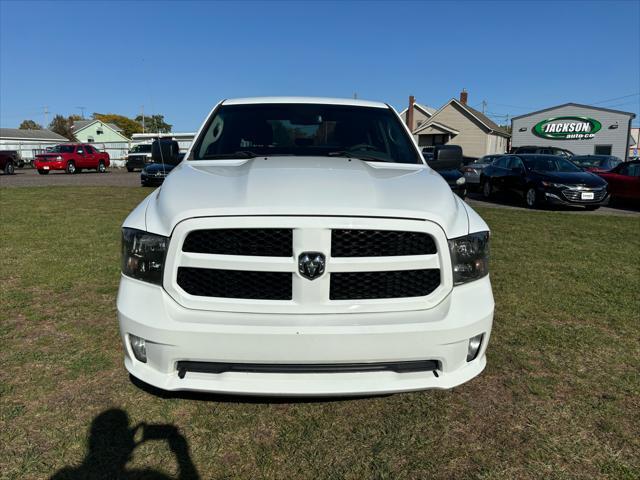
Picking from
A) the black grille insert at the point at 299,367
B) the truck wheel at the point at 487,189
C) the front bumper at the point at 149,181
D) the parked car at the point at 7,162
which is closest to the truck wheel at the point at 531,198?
the truck wheel at the point at 487,189

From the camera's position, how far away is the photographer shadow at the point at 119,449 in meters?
2.21

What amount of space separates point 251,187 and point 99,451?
1514 millimetres

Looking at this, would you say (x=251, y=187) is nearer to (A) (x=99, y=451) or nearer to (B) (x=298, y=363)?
(B) (x=298, y=363)

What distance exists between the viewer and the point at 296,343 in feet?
7.13

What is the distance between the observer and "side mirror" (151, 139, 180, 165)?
157 inches

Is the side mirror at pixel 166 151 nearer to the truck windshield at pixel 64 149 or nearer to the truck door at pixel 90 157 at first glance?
the truck windshield at pixel 64 149

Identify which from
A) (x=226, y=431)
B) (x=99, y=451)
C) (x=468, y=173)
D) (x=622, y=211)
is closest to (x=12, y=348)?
(x=99, y=451)

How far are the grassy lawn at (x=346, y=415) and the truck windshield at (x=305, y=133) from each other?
169 cm

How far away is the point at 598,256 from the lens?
271 inches

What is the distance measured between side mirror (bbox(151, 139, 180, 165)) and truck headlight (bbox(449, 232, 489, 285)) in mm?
2577

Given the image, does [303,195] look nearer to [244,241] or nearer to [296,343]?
[244,241]

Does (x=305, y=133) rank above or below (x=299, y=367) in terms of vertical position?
above

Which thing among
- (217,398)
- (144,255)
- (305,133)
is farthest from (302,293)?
(305,133)

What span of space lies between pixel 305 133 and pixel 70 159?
30.5m
